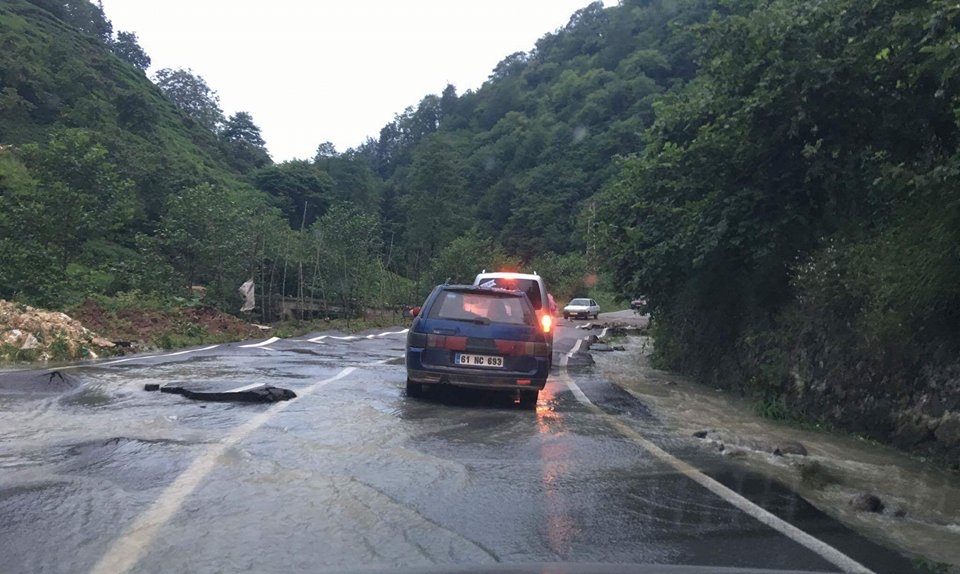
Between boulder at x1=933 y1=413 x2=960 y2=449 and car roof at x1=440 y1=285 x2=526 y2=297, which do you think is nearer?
boulder at x1=933 y1=413 x2=960 y2=449

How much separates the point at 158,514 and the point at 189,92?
12497 cm

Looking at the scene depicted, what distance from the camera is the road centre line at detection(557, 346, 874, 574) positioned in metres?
4.25

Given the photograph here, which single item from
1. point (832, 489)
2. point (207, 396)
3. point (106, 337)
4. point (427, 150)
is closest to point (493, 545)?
point (832, 489)

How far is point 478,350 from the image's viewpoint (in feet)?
31.3

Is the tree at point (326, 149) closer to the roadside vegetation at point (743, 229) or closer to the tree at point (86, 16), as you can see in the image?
the tree at point (86, 16)

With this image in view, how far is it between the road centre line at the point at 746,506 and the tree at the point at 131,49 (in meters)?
121

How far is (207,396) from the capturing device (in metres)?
9.18

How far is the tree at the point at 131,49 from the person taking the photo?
11304 centimetres

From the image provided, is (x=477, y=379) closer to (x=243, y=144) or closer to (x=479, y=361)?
(x=479, y=361)

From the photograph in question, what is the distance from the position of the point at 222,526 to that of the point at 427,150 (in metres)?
78.0

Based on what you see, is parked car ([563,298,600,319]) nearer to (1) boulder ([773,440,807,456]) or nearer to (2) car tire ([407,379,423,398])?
(2) car tire ([407,379,423,398])

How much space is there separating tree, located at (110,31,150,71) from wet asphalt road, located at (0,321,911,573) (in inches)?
4675

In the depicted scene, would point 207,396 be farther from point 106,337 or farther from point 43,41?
point 43,41

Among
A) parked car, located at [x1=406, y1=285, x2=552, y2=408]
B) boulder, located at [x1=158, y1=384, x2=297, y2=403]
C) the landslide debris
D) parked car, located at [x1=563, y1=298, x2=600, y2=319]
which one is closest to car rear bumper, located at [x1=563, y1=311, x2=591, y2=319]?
parked car, located at [x1=563, y1=298, x2=600, y2=319]
